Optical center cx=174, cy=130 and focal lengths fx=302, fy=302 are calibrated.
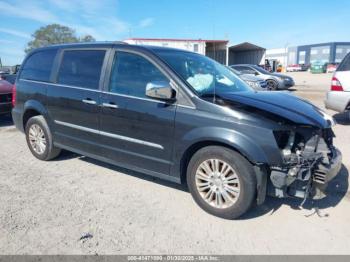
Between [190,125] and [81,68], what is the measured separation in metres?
2.09

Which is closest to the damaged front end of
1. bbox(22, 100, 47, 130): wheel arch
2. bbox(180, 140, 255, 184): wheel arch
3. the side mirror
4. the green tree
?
bbox(180, 140, 255, 184): wheel arch

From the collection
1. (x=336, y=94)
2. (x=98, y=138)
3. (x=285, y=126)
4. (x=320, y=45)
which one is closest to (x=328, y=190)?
(x=285, y=126)

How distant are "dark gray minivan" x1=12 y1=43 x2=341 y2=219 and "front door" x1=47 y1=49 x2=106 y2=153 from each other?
2 cm

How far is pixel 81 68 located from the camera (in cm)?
450

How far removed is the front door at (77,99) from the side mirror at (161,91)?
981 millimetres

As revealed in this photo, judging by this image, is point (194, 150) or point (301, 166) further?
point (194, 150)

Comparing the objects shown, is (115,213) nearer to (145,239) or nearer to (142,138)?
(145,239)

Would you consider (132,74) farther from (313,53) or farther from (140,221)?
(313,53)

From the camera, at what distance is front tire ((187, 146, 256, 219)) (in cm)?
321

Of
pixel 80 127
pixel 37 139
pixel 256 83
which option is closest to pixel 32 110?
pixel 37 139

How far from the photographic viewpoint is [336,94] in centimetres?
763

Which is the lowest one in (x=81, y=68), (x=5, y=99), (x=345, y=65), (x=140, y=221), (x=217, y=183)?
(x=140, y=221)

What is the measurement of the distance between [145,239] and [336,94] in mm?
6648

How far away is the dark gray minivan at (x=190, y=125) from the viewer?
10.4 feet
